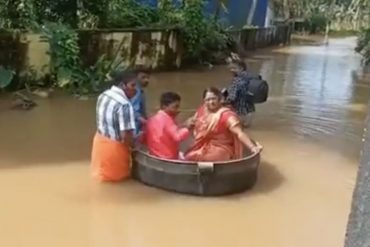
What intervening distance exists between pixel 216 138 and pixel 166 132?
523 millimetres

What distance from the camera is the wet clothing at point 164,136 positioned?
239 inches

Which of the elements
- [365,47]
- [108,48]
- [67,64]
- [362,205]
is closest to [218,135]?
[362,205]

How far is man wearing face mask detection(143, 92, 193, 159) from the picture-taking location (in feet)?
19.9

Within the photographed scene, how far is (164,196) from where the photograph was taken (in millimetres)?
5957

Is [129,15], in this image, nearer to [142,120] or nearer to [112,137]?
[142,120]

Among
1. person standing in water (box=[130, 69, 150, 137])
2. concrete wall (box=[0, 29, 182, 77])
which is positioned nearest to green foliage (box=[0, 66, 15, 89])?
concrete wall (box=[0, 29, 182, 77])

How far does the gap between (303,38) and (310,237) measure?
29.2 meters

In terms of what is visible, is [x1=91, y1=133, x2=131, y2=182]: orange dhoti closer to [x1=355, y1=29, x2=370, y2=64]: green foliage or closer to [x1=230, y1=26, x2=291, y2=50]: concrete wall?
[x1=230, y1=26, x2=291, y2=50]: concrete wall

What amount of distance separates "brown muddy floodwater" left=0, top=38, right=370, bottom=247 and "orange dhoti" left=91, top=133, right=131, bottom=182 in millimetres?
135

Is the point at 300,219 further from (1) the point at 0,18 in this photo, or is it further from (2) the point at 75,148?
(1) the point at 0,18

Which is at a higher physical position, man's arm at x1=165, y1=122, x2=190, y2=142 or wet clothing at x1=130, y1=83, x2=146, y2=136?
wet clothing at x1=130, y1=83, x2=146, y2=136

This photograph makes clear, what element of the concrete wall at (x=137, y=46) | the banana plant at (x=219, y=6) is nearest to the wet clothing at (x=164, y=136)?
the concrete wall at (x=137, y=46)

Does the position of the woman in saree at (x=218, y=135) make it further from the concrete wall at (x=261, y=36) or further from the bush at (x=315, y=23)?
the bush at (x=315, y=23)

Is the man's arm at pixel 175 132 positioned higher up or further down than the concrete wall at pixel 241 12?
further down
